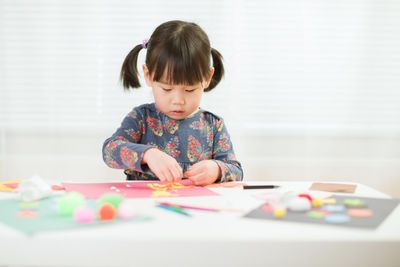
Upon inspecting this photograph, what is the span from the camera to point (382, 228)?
645mm

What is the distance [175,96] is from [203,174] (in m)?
0.26

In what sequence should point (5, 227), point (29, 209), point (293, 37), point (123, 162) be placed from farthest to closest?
1. point (293, 37)
2. point (123, 162)
3. point (29, 209)
4. point (5, 227)

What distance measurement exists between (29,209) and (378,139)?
173cm

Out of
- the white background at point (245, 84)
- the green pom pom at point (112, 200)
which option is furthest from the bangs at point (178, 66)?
the white background at point (245, 84)

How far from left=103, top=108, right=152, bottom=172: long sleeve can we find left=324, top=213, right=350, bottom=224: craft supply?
0.51 m

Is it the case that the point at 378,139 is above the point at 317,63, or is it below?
below

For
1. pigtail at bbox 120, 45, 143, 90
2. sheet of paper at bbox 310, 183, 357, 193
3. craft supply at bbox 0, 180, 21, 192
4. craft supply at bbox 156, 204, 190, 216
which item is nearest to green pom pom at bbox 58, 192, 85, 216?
craft supply at bbox 156, 204, 190, 216

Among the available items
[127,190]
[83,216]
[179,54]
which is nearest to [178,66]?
[179,54]

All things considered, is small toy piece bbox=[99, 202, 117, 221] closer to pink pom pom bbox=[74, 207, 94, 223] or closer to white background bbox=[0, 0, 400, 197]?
pink pom pom bbox=[74, 207, 94, 223]

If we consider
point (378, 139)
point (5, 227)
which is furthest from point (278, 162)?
point (5, 227)

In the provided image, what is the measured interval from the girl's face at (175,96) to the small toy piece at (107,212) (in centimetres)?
57

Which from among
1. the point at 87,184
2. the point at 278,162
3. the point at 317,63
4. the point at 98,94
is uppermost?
the point at 317,63

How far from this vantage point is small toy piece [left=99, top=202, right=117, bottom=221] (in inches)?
26.1

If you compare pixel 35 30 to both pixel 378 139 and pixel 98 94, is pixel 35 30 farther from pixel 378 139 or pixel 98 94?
pixel 378 139
